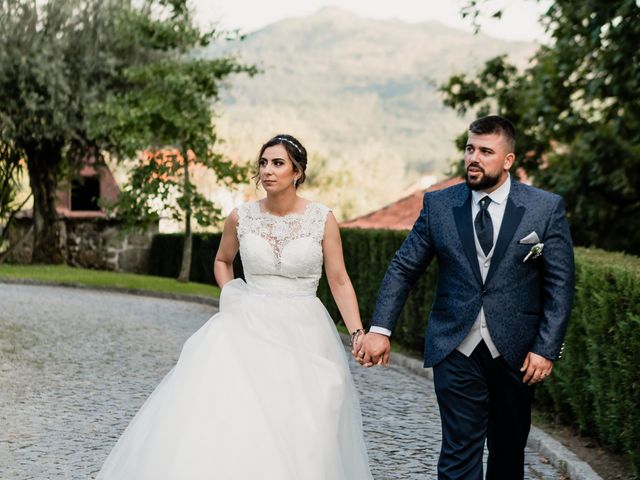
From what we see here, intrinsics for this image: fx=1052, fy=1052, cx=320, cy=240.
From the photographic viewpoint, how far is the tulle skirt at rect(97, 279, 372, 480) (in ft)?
15.9

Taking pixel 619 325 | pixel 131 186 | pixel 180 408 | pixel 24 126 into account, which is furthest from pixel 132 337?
pixel 24 126

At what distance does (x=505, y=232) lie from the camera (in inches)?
184

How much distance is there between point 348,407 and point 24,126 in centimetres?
Result: 3116

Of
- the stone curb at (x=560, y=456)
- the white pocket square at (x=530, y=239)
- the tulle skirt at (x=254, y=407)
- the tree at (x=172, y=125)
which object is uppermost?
the tree at (x=172, y=125)

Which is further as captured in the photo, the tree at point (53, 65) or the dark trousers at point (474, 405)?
the tree at point (53, 65)

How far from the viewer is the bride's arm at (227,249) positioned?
5.76 meters

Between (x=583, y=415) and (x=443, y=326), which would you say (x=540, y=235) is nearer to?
(x=443, y=326)

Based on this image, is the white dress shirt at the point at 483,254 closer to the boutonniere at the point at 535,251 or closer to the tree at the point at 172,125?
the boutonniere at the point at 535,251

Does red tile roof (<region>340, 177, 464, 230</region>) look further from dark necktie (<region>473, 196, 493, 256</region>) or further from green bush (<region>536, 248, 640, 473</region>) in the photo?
dark necktie (<region>473, 196, 493, 256</region>)

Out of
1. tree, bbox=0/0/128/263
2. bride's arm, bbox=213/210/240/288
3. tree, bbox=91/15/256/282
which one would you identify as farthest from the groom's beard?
tree, bbox=0/0/128/263

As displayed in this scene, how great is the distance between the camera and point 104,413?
891 centimetres

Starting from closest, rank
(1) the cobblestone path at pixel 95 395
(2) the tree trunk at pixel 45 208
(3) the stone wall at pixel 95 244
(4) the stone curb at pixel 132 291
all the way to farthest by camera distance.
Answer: (1) the cobblestone path at pixel 95 395, (4) the stone curb at pixel 132 291, (2) the tree trunk at pixel 45 208, (3) the stone wall at pixel 95 244

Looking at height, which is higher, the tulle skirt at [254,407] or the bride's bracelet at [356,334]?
the bride's bracelet at [356,334]

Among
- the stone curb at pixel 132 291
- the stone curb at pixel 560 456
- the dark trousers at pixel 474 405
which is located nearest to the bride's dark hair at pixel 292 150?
the dark trousers at pixel 474 405
